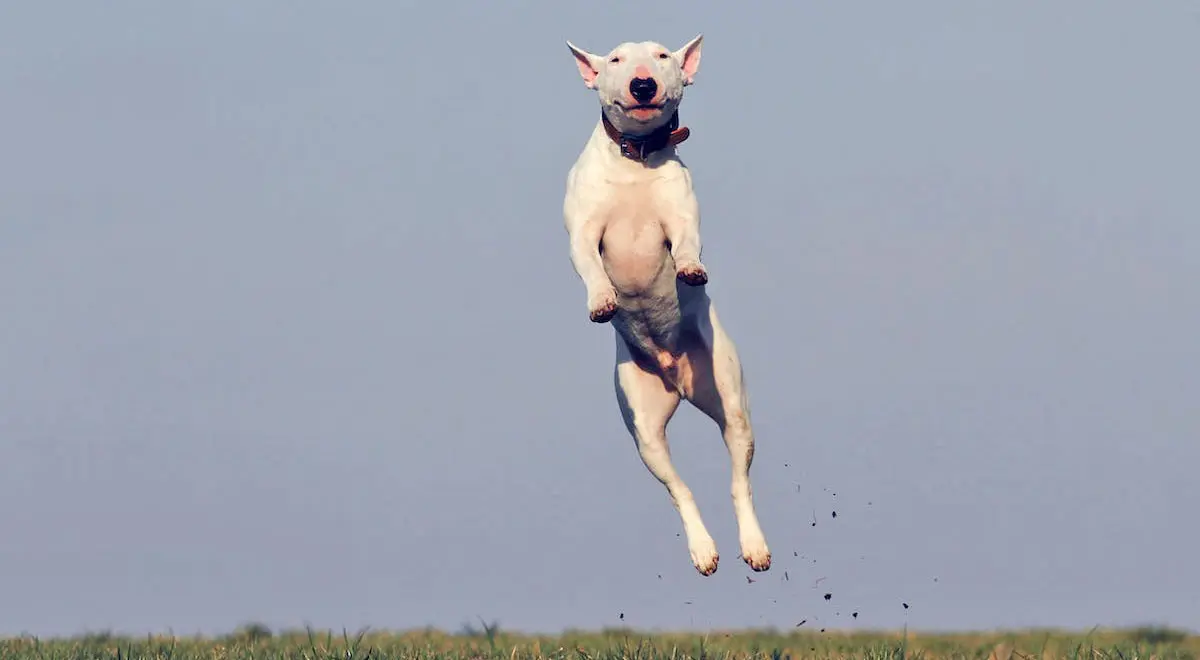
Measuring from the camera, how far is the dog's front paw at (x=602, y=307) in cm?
1195

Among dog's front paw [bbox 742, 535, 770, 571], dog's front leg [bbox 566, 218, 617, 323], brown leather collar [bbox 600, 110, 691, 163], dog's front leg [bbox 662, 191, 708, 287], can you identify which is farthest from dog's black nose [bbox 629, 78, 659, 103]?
dog's front paw [bbox 742, 535, 770, 571]

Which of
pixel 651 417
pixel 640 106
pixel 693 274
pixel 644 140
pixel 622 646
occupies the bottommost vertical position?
pixel 622 646

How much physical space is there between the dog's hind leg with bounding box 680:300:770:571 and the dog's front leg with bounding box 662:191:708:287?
1.01 meters

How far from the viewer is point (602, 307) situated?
11.9 m

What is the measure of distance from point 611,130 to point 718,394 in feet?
7.57

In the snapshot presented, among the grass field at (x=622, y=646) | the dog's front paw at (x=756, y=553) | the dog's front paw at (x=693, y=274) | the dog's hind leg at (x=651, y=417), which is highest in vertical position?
the dog's front paw at (x=693, y=274)

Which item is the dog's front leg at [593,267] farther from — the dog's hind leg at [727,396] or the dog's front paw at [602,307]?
the dog's hind leg at [727,396]

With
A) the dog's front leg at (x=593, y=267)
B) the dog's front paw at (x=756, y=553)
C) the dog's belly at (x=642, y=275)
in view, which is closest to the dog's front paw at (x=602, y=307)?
the dog's front leg at (x=593, y=267)

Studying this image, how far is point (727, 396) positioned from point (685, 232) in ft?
5.45

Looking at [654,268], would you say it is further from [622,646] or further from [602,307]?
[622,646]

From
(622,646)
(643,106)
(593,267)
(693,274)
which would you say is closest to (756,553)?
(622,646)

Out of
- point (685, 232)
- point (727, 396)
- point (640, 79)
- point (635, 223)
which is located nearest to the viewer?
point (640, 79)

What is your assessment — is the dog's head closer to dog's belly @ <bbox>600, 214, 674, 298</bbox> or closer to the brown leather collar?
the brown leather collar

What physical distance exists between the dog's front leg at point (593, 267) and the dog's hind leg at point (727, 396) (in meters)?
1.11
